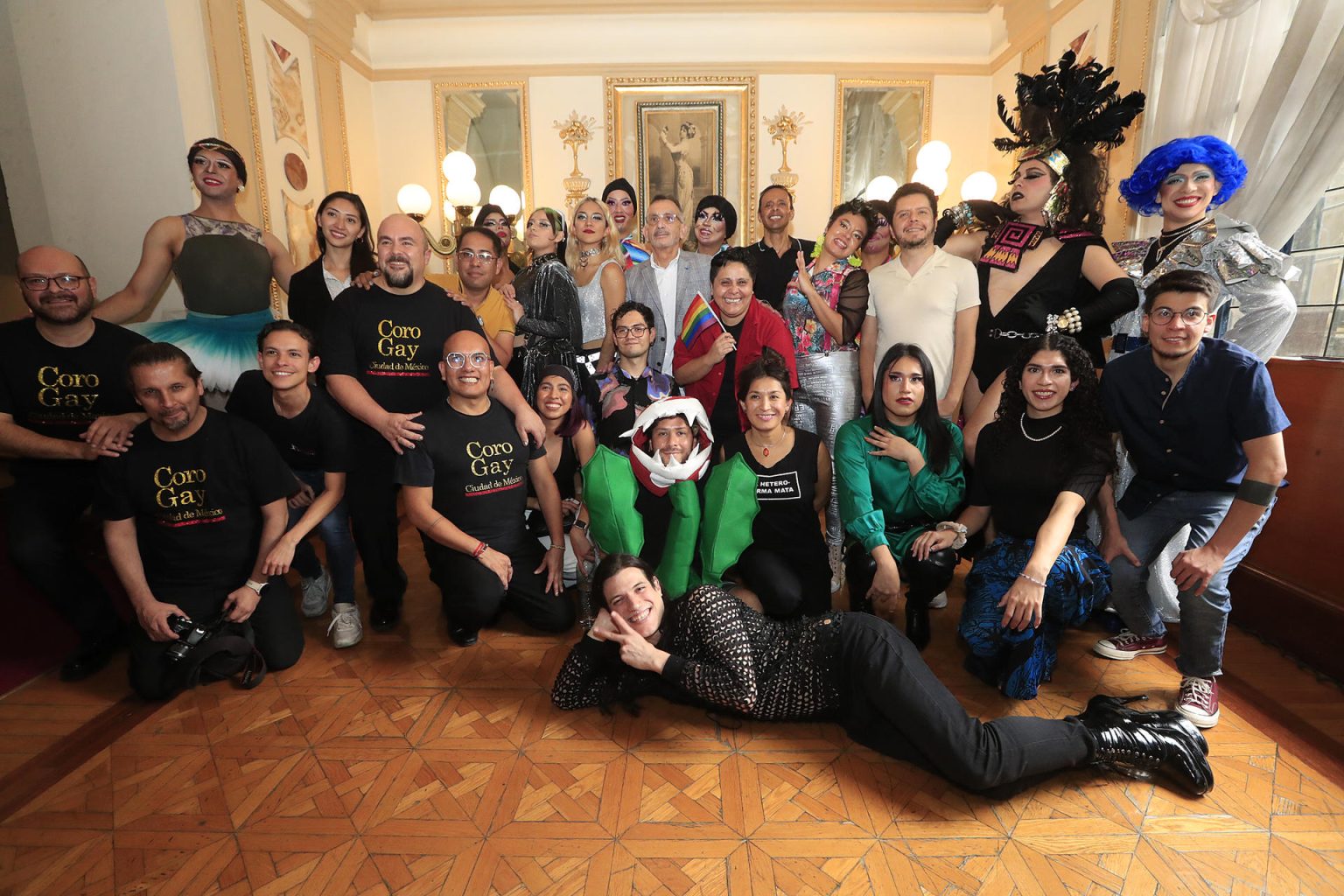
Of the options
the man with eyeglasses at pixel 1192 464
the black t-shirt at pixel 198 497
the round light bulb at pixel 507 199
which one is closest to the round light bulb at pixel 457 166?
the round light bulb at pixel 507 199

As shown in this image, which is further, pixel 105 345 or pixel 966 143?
pixel 966 143

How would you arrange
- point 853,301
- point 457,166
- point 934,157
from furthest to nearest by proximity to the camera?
point 457,166, point 934,157, point 853,301

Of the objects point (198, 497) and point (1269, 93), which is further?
point (1269, 93)

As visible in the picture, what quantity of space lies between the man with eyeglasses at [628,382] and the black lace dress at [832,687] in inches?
40.8

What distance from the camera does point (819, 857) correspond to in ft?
5.78

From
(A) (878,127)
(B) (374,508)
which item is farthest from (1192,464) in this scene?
(A) (878,127)

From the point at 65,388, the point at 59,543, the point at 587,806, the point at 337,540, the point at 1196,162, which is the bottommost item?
the point at 587,806

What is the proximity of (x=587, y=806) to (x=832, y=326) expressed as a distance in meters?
2.28

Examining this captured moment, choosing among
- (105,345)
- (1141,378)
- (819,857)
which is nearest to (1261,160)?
(1141,378)

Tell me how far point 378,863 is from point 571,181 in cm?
675

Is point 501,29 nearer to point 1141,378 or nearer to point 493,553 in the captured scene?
point 493,553

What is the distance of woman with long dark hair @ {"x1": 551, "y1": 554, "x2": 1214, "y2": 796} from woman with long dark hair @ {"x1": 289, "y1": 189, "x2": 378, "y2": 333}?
2.18 metres

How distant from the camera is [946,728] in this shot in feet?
6.03

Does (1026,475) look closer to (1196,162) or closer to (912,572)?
(912,572)
